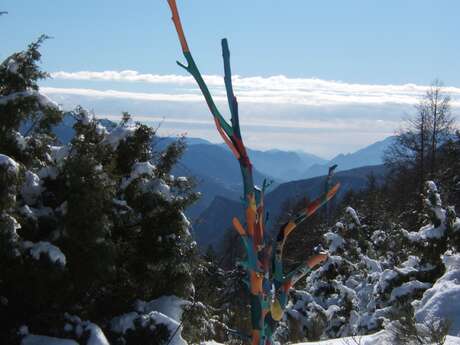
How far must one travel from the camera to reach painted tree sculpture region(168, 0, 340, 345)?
13.7 feet

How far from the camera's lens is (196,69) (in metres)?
4.21

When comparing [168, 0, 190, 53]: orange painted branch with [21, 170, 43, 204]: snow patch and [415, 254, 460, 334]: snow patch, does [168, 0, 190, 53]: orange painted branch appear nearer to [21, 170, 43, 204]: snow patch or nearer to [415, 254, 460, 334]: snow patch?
[21, 170, 43, 204]: snow patch

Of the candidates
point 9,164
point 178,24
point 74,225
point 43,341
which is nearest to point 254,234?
point 178,24

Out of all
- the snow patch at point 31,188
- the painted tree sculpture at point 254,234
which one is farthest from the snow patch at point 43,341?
the painted tree sculpture at point 254,234

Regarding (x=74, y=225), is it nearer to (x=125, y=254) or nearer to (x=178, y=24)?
(x=125, y=254)

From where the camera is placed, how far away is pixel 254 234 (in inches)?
168

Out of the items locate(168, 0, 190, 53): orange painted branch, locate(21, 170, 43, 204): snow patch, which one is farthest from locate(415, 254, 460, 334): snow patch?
locate(21, 170, 43, 204): snow patch

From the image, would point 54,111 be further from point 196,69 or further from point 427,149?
point 427,149

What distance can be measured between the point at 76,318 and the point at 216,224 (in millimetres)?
118462

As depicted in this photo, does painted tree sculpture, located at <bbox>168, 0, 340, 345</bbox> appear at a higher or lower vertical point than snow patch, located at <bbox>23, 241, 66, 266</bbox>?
higher

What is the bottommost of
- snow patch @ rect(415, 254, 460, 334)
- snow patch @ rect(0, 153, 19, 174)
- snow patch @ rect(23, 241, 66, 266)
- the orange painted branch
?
snow patch @ rect(415, 254, 460, 334)

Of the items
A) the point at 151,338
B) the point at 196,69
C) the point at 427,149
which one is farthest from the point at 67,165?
the point at 427,149

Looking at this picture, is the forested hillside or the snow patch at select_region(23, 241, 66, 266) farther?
the snow patch at select_region(23, 241, 66, 266)

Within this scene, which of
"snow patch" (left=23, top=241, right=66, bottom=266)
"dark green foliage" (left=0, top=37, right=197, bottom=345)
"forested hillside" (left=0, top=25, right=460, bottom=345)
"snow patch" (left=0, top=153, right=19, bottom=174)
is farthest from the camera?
"dark green foliage" (left=0, top=37, right=197, bottom=345)
